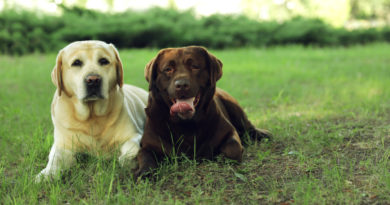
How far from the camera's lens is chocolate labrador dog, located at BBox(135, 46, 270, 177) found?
391cm

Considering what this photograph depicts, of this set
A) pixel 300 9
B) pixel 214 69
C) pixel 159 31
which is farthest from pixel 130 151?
pixel 300 9

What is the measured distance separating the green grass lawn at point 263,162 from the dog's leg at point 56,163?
0.31 feet

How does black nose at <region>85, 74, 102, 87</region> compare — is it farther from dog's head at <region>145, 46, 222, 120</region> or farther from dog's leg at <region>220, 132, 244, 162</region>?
dog's leg at <region>220, 132, 244, 162</region>

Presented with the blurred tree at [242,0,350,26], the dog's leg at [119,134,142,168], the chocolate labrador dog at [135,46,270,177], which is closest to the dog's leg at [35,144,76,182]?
the dog's leg at [119,134,142,168]

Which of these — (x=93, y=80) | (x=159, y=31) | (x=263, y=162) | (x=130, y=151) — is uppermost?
(x=93, y=80)

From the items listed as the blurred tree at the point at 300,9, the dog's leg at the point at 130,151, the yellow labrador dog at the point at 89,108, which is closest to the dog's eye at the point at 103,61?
the yellow labrador dog at the point at 89,108

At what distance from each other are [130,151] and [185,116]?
2.23 feet

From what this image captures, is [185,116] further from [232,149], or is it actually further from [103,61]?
[103,61]

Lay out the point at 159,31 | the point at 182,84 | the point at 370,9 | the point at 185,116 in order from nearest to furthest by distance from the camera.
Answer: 1. the point at 182,84
2. the point at 185,116
3. the point at 159,31
4. the point at 370,9

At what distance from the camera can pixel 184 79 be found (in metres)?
3.75

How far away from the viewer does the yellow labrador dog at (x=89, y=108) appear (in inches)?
158

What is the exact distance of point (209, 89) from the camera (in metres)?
4.04

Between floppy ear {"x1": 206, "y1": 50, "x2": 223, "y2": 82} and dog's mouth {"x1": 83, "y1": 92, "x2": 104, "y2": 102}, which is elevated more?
floppy ear {"x1": 206, "y1": 50, "x2": 223, "y2": 82}

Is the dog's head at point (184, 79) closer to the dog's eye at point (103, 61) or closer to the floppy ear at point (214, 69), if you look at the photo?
the floppy ear at point (214, 69)
